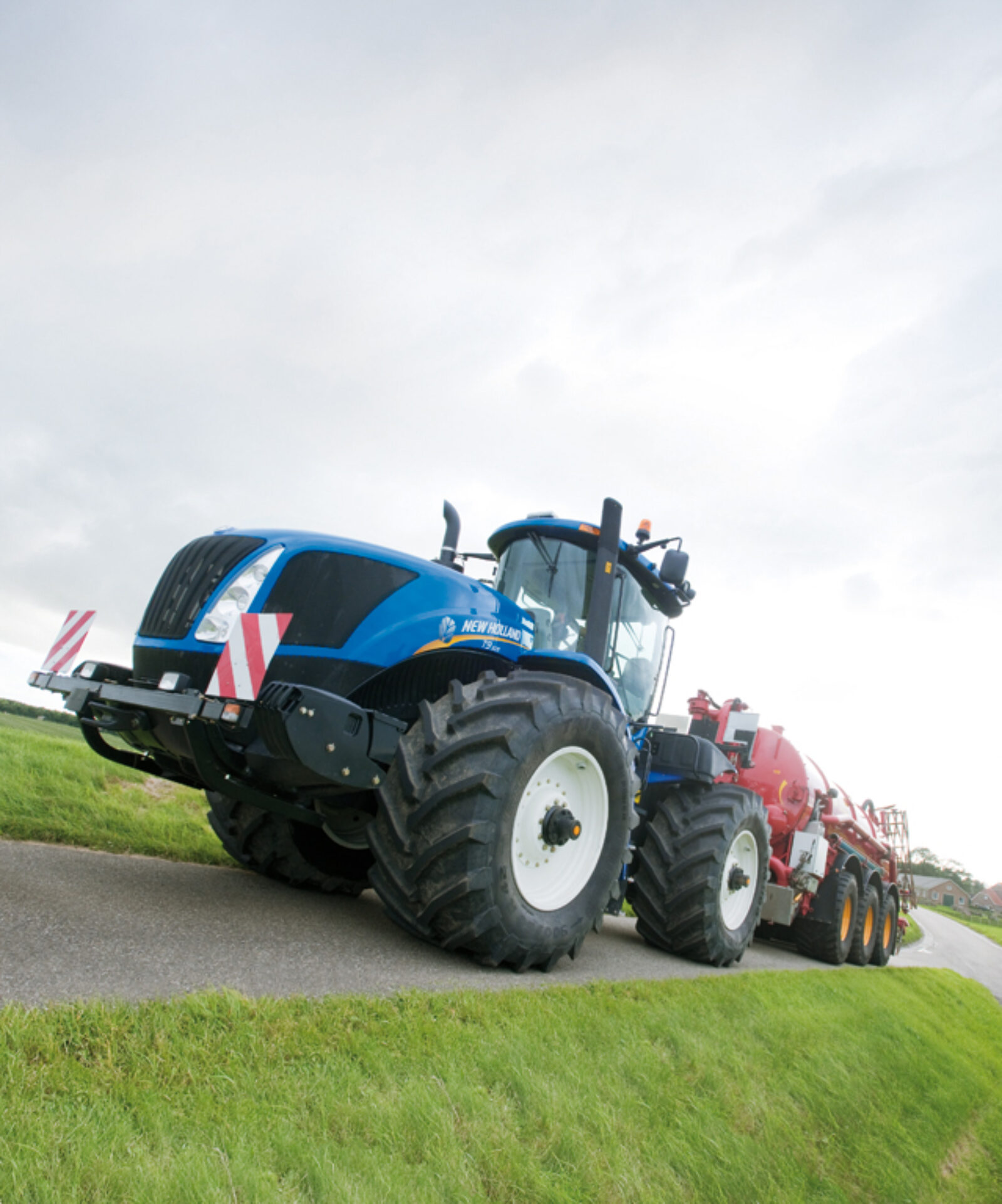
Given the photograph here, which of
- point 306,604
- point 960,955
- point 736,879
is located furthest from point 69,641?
point 960,955

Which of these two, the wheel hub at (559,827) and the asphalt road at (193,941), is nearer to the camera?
the asphalt road at (193,941)

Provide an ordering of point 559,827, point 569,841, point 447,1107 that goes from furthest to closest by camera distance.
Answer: point 569,841 → point 559,827 → point 447,1107

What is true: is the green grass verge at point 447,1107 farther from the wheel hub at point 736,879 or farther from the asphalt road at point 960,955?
the asphalt road at point 960,955

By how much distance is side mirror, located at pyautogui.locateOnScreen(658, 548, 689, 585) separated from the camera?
568cm

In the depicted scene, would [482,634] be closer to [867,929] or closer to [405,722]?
[405,722]

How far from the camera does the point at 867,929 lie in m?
12.1

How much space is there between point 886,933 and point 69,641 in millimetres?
13196

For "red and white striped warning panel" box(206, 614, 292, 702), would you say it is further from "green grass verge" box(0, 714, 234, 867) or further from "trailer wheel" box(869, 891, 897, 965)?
"trailer wheel" box(869, 891, 897, 965)

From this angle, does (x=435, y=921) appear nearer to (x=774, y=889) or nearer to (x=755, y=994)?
(x=755, y=994)

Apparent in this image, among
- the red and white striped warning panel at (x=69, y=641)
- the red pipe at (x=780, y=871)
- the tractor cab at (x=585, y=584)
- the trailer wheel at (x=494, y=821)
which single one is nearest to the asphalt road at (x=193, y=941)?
the trailer wheel at (x=494, y=821)

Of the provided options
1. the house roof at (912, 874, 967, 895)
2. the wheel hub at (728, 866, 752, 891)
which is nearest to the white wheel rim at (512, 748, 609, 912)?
the wheel hub at (728, 866, 752, 891)

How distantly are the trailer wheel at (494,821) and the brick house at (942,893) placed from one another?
396 feet

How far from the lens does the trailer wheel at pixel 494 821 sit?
3.73 meters

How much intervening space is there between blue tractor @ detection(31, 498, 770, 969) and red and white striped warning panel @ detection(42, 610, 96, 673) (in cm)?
8
